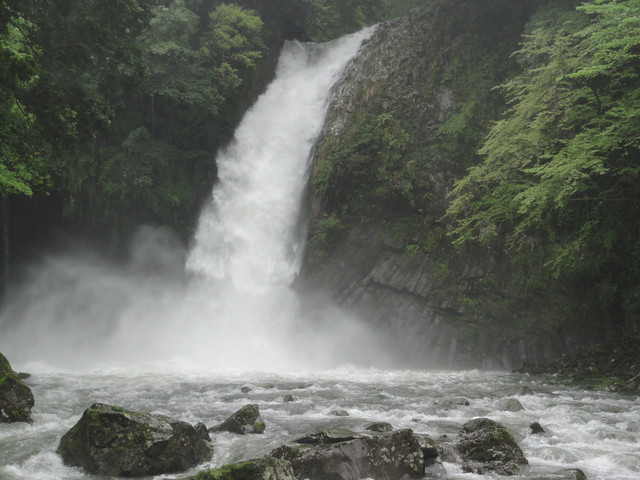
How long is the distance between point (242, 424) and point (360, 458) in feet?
7.95

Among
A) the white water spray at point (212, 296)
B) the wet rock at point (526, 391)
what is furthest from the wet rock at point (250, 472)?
the white water spray at point (212, 296)

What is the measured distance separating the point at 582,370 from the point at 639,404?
311 centimetres

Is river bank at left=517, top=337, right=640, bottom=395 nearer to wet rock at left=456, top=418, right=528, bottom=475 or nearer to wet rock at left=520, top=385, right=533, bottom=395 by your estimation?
wet rock at left=520, top=385, right=533, bottom=395

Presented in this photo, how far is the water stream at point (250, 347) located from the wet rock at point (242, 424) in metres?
0.26

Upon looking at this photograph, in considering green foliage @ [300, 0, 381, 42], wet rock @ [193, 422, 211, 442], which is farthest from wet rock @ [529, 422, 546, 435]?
green foliage @ [300, 0, 381, 42]

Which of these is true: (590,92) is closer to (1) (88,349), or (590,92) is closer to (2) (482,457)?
(2) (482,457)

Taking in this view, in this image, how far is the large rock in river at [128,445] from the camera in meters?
5.07

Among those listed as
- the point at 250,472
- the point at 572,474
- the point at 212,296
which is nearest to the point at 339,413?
the point at 572,474

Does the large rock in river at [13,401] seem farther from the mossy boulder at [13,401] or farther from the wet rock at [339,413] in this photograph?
the wet rock at [339,413]

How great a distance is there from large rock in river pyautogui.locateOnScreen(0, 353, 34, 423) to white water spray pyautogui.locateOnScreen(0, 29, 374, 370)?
7816 mm

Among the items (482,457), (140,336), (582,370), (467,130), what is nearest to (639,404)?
(582,370)

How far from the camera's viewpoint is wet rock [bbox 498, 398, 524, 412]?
8.01 meters

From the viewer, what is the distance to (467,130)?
686 inches

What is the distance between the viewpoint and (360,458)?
4934mm
